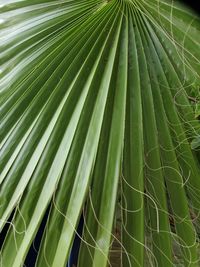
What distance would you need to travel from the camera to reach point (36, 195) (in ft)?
1.78

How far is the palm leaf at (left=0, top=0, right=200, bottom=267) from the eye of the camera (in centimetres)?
53

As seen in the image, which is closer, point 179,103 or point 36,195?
point 36,195

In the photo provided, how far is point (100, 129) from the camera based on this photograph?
1.98 feet

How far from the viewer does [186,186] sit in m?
0.62

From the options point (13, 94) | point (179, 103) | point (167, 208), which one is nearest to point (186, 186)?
point (167, 208)

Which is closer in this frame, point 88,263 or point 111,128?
point 88,263

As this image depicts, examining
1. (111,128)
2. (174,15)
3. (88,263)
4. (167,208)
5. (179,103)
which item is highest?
(174,15)

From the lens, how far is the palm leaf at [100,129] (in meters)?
0.53

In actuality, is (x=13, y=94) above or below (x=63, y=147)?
above

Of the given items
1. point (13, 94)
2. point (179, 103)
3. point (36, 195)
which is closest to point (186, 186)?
point (179, 103)

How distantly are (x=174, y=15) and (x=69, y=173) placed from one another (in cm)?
39

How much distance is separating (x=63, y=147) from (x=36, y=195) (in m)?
0.10

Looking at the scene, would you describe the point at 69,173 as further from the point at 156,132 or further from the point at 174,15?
the point at 174,15

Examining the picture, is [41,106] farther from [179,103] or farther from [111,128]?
[179,103]
